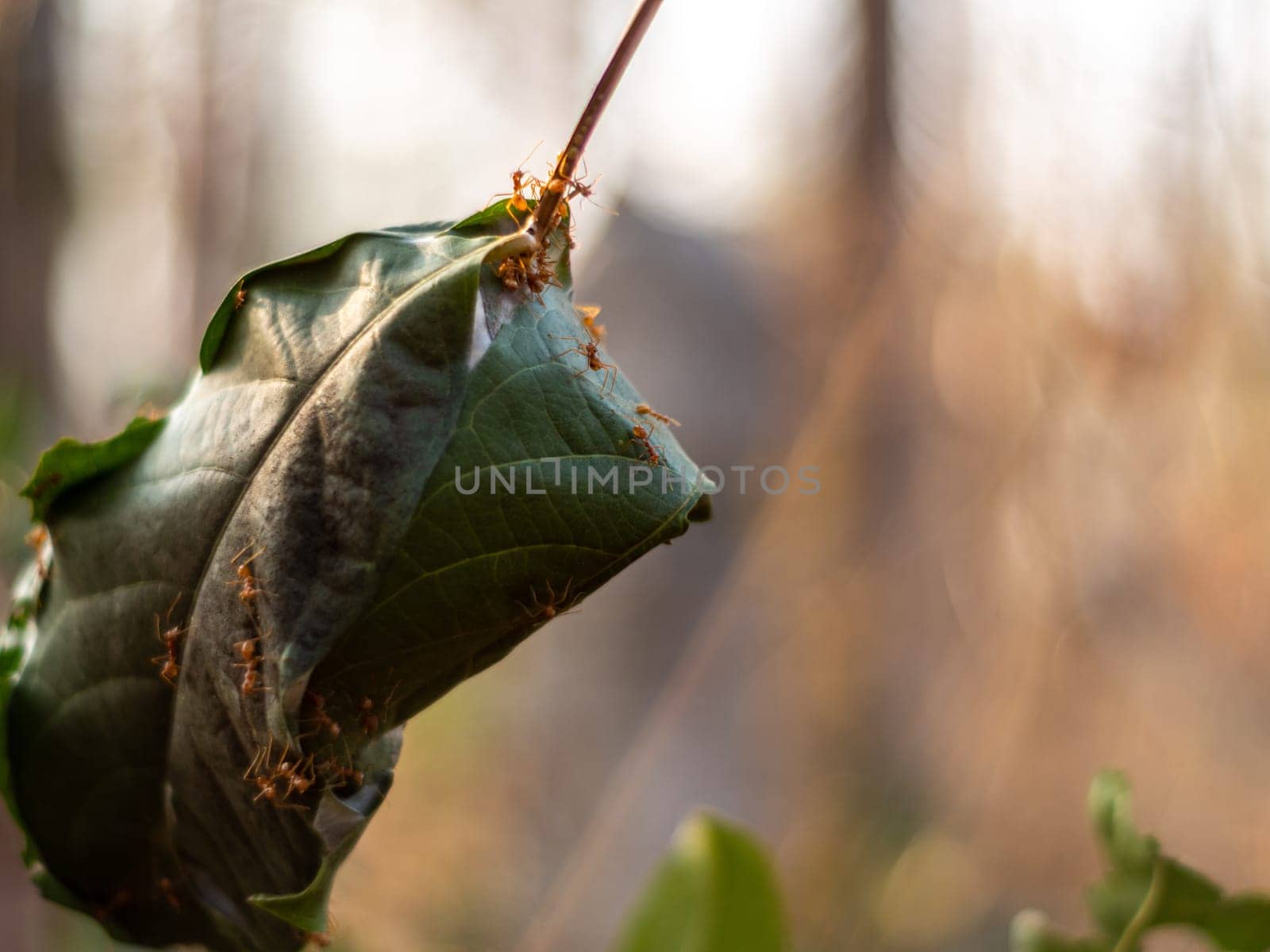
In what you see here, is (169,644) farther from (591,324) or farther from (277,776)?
(591,324)

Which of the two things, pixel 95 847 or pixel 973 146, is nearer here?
pixel 95 847

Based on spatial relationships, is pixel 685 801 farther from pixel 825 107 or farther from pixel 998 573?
pixel 825 107

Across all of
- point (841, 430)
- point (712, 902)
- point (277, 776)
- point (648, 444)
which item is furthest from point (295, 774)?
point (841, 430)

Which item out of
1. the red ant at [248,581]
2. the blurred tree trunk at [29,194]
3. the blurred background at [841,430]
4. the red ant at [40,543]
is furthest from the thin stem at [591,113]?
the blurred tree trunk at [29,194]

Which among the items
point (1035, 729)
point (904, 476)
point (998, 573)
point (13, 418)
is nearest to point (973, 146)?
point (904, 476)

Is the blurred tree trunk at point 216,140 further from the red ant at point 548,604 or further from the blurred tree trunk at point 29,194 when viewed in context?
the red ant at point 548,604

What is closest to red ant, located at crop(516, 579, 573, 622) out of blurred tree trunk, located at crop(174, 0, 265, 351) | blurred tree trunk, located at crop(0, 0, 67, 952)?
blurred tree trunk, located at crop(0, 0, 67, 952)
